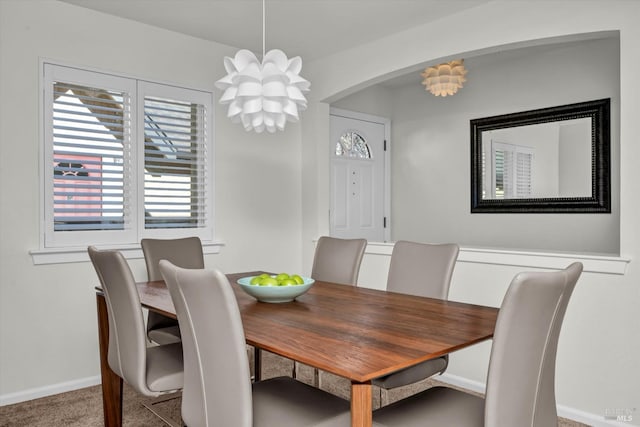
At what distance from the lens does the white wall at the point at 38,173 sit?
2928 mm

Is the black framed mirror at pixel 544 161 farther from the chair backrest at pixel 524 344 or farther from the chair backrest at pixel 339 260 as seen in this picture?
the chair backrest at pixel 524 344

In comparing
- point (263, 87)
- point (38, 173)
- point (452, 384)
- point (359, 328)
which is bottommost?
point (452, 384)

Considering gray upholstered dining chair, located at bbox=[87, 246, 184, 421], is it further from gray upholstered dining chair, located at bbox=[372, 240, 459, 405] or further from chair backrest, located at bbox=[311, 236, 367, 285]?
chair backrest, located at bbox=[311, 236, 367, 285]

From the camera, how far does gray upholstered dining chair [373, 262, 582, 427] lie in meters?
1.28

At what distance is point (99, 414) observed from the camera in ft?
9.08

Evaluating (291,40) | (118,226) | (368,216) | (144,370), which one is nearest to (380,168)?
(368,216)

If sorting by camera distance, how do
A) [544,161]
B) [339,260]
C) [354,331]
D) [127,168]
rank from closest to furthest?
[354,331] < [339,260] < [127,168] < [544,161]

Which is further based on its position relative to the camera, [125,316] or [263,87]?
[263,87]

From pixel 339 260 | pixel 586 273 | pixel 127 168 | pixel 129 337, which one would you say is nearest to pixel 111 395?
pixel 129 337

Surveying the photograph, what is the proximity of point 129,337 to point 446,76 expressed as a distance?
9.65 ft

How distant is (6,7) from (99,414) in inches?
101

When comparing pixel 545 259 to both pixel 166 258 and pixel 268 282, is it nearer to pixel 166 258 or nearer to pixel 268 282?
pixel 268 282

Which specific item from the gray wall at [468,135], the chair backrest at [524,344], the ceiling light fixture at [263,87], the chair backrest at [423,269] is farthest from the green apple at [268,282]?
the gray wall at [468,135]

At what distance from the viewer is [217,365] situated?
1430 mm
